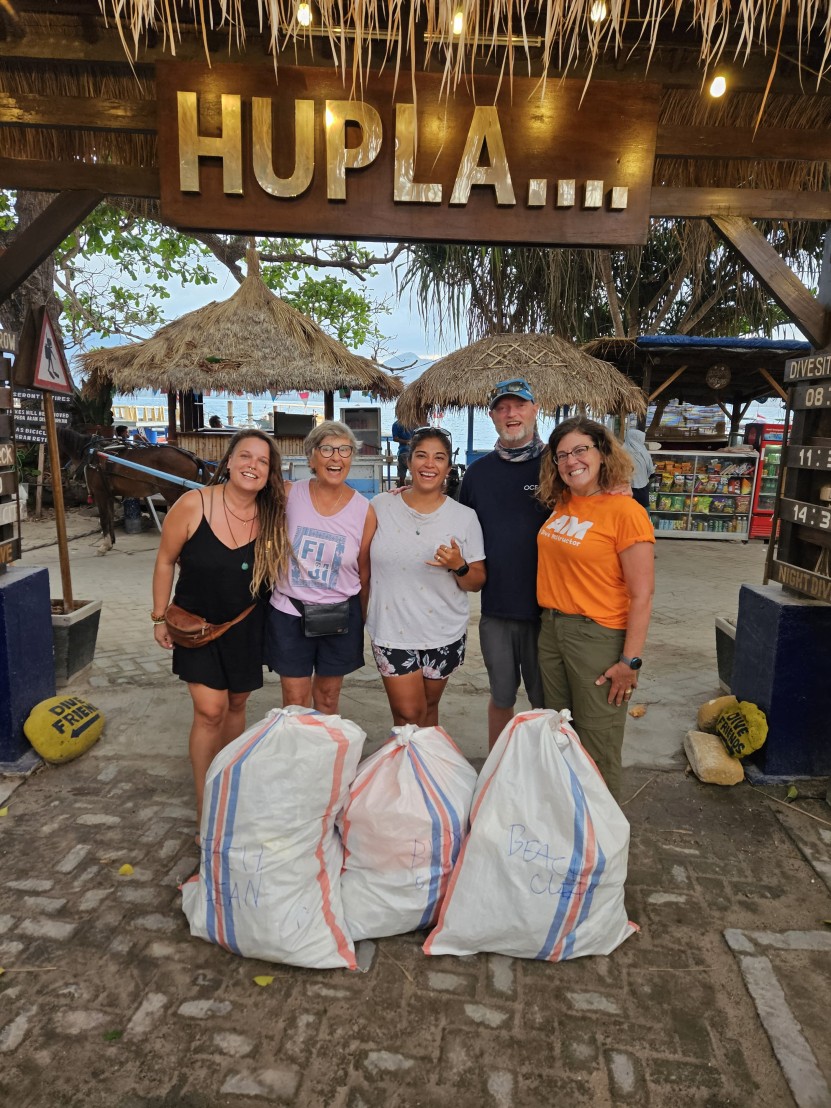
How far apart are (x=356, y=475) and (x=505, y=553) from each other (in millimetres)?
9079

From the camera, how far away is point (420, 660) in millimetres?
2707

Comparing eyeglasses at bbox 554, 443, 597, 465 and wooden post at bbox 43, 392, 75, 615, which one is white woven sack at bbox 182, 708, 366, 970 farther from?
wooden post at bbox 43, 392, 75, 615

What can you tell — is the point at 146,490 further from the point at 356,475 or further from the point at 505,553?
the point at 505,553

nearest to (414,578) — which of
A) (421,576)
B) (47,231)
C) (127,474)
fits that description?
(421,576)

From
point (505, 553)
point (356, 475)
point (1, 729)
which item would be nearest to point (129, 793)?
point (1, 729)

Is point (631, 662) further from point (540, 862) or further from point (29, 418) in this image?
point (29, 418)

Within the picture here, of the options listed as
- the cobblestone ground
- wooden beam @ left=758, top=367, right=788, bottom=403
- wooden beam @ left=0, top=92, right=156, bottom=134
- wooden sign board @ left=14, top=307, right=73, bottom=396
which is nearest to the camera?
the cobblestone ground

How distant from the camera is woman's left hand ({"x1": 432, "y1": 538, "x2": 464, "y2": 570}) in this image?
8.25 feet

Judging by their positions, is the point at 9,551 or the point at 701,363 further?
the point at 701,363

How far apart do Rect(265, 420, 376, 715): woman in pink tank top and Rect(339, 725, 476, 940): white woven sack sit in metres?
0.66

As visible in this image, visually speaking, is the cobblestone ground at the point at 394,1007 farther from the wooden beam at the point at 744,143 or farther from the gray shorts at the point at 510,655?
the wooden beam at the point at 744,143

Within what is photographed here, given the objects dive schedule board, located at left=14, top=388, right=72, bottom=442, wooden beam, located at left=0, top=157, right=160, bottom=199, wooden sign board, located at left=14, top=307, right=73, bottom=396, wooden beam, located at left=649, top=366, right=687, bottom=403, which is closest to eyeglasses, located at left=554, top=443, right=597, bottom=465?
wooden beam, located at left=0, top=157, right=160, bottom=199

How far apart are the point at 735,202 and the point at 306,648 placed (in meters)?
2.96

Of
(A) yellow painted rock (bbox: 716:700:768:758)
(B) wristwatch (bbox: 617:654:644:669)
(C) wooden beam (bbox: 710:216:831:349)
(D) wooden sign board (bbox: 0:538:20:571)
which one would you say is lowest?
(A) yellow painted rock (bbox: 716:700:768:758)
